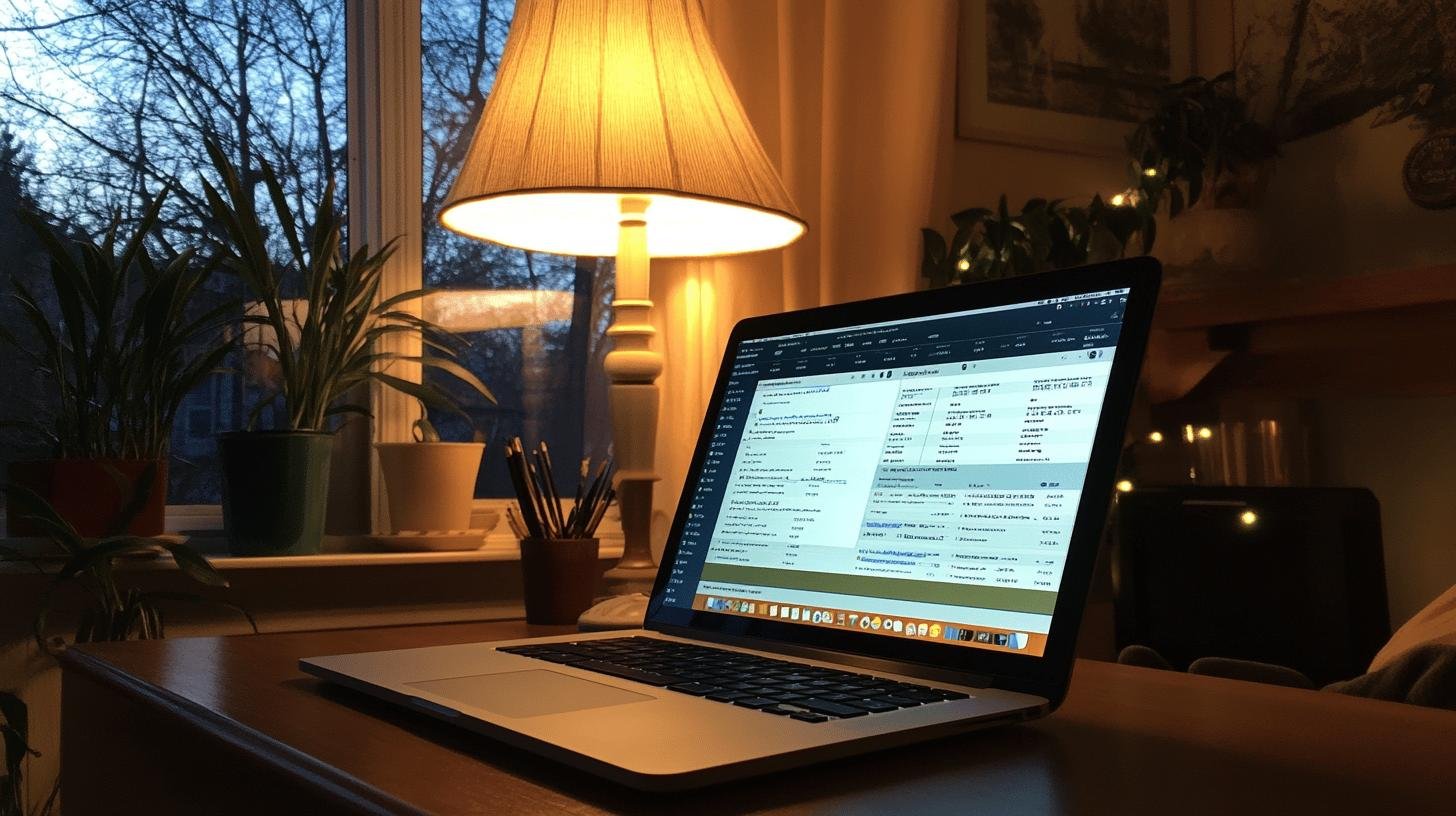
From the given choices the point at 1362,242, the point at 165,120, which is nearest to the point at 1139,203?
the point at 1362,242

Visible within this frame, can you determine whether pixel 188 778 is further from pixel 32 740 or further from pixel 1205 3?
pixel 1205 3

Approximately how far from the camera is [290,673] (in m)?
0.75

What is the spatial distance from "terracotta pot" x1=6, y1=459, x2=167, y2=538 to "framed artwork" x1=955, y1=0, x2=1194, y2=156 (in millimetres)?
1423

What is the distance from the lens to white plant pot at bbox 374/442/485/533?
1.41 m

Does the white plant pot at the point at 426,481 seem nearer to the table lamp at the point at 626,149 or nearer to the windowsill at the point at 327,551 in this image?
the windowsill at the point at 327,551

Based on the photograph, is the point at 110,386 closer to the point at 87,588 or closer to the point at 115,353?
the point at 115,353

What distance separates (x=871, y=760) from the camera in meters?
0.50

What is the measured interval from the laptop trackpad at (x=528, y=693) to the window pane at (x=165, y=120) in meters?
0.96

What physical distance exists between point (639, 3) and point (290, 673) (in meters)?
0.78

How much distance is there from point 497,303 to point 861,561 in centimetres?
110

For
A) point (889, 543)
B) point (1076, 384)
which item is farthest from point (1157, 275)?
point (889, 543)

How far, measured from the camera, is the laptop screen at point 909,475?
62cm

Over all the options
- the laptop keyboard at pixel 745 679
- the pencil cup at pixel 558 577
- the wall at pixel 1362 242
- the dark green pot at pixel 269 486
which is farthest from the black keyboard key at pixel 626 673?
the wall at pixel 1362 242

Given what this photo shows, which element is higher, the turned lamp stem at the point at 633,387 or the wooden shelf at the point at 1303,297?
the wooden shelf at the point at 1303,297
